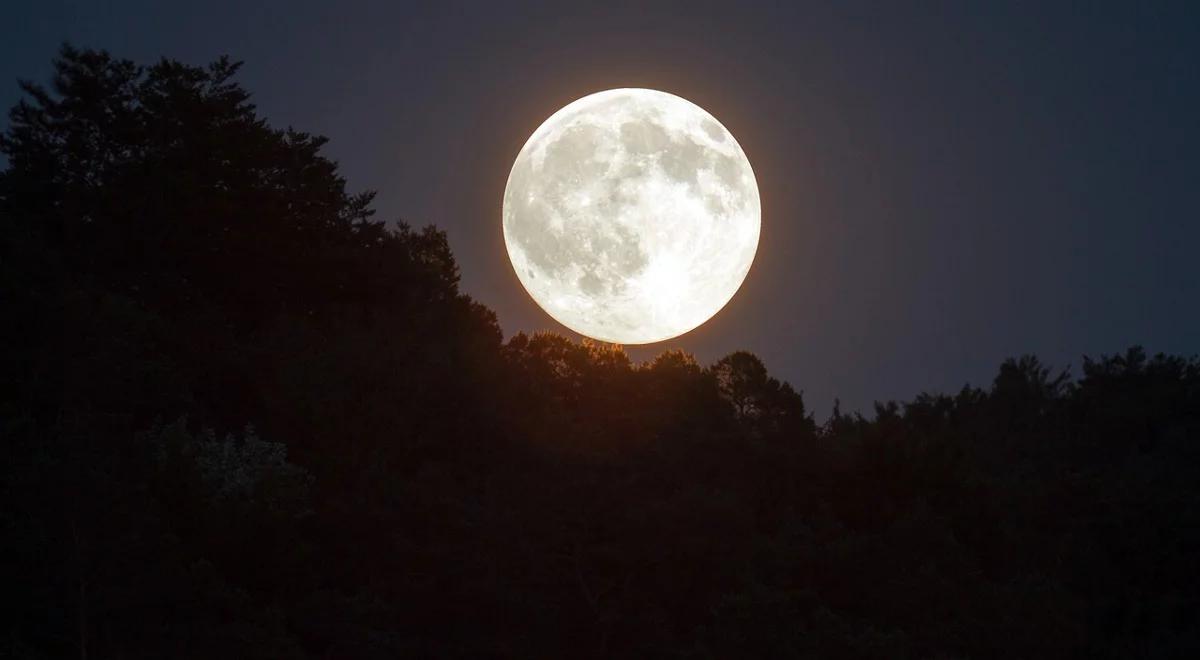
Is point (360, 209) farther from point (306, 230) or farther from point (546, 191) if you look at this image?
point (546, 191)

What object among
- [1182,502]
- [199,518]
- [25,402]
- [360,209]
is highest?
[360,209]

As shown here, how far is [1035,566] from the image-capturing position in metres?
40.3

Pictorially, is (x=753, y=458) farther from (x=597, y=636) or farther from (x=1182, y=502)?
(x=1182, y=502)

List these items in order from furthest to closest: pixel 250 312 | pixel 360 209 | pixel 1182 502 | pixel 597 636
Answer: pixel 360 209, pixel 1182 502, pixel 250 312, pixel 597 636

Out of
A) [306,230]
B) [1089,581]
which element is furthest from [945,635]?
[306,230]

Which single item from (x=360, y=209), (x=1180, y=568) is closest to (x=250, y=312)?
(x=360, y=209)

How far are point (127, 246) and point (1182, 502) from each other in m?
36.3

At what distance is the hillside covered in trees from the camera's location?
26.4 m

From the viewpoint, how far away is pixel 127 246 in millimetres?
41562

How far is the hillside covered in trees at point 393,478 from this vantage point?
26.4 meters

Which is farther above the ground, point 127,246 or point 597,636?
point 127,246

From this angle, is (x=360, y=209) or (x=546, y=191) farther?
(x=360, y=209)

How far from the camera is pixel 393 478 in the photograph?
3391 cm

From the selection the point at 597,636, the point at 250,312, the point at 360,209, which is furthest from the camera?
the point at 360,209
